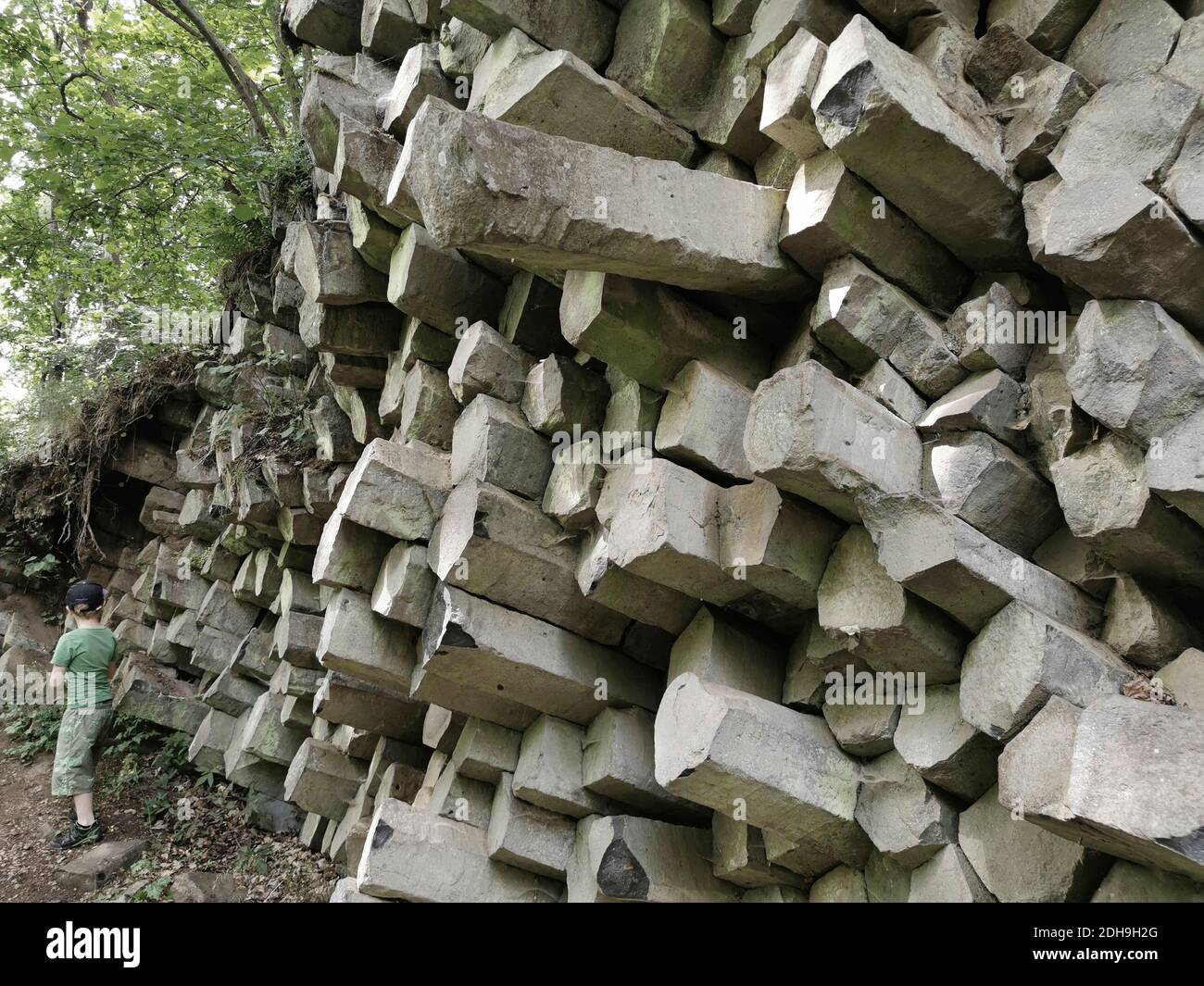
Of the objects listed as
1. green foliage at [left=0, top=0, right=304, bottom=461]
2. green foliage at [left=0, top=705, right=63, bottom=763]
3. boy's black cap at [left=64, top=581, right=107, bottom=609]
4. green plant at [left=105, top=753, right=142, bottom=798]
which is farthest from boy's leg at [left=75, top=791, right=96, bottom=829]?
green foliage at [left=0, top=0, right=304, bottom=461]

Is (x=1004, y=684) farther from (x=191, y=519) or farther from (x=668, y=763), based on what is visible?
(x=191, y=519)

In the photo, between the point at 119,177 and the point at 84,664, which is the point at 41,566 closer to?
the point at 84,664

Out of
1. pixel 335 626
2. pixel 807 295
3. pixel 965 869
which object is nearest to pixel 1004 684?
pixel 965 869

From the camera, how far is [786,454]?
3494 mm

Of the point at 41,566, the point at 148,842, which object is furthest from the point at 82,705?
the point at 41,566

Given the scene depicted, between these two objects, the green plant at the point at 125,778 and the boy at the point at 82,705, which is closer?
the boy at the point at 82,705

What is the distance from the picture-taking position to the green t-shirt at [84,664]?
750 cm

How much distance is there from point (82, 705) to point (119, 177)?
17.6 feet

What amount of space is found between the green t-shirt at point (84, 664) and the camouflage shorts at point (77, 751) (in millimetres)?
92

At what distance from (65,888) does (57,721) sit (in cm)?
276

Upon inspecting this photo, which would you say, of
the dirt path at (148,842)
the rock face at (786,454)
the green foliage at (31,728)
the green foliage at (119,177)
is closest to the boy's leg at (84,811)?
the dirt path at (148,842)

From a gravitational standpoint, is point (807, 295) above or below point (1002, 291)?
below

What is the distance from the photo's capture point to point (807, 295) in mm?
4305

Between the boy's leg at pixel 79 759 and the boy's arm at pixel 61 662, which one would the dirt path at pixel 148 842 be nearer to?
the boy's leg at pixel 79 759
